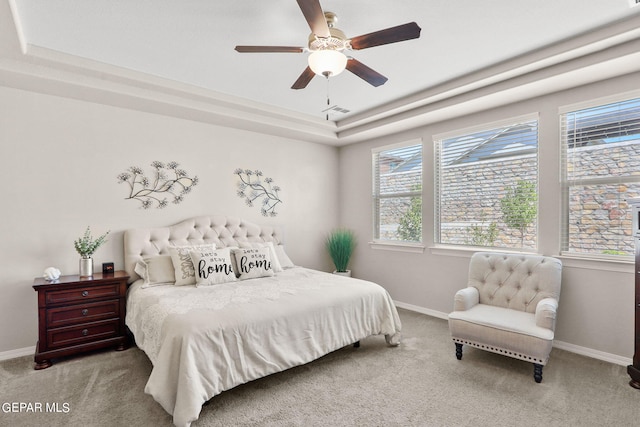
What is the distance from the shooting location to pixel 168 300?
2658 mm

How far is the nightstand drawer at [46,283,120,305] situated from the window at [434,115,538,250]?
374 centimetres

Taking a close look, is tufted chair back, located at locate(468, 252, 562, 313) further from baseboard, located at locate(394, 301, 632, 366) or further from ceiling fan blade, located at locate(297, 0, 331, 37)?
ceiling fan blade, located at locate(297, 0, 331, 37)

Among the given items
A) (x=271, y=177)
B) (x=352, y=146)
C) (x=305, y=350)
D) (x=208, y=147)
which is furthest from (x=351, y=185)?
(x=305, y=350)

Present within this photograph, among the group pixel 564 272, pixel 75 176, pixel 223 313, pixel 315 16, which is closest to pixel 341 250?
pixel 564 272

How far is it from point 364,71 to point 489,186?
2.33 metres

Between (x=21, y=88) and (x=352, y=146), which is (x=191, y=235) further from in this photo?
(x=352, y=146)

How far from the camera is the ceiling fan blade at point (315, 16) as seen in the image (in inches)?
66.0

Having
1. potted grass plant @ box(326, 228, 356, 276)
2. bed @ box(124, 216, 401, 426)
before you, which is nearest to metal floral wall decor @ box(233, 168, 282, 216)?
bed @ box(124, 216, 401, 426)

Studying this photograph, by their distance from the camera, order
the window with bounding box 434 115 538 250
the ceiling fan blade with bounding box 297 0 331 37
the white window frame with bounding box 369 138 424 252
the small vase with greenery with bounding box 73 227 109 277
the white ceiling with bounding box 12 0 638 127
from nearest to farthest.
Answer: the ceiling fan blade with bounding box 297 0 331 37 → the white ceiling with bounding box 12 0 638 127 → the small vase with greenery with bounding box 73 227 109 277 → the window with bounding box 434 115 538 250 → the white window frame with bounding box 369 138 424 252

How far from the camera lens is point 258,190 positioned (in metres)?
4.68

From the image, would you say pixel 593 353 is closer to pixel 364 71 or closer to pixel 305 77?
pixel 364 71

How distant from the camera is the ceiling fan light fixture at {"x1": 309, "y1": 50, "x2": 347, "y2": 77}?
80.5 inches

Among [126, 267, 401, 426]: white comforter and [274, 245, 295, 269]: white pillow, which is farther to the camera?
[274, 245, 295, 269]: white pillow

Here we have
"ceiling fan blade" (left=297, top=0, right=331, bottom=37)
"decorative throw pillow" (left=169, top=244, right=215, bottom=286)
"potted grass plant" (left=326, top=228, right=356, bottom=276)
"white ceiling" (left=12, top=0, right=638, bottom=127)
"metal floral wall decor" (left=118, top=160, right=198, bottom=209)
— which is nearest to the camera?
"ceiling fan blade" (left=297, top=0, right=331, bottom=37)
